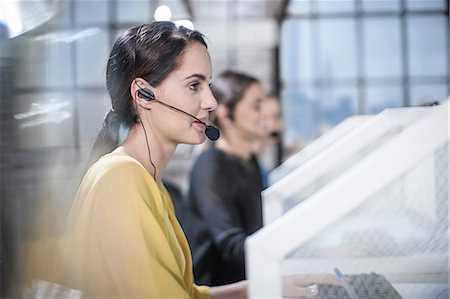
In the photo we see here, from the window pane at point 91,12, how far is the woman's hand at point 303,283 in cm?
51

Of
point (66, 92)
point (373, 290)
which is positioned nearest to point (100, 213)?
point (66, 92)

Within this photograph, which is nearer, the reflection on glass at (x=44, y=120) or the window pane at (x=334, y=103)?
the reflection on glass at (x=44, y=120)

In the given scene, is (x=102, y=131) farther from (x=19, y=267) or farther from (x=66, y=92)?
(x=19, y=267)

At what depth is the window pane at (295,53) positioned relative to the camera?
2.65 meters

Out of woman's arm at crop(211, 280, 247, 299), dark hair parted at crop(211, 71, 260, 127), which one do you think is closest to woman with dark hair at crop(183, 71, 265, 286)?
dark hair parted at crop(211, 71, 260, 127)

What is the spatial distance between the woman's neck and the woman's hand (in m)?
0.23

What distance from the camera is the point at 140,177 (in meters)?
0.74

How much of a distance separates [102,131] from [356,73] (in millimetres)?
1627

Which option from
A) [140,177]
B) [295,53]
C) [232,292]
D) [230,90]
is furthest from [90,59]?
[295,53]

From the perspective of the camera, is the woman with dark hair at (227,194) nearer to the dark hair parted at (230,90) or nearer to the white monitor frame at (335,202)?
the dark hair parted at (230,90)

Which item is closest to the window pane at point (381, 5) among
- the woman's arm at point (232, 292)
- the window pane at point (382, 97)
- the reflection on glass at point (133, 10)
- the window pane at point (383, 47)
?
the window pane at point (383, 47)

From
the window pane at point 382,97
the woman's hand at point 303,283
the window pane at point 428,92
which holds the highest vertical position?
the window pane at point 382,97

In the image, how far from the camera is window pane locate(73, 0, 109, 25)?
0.96 m

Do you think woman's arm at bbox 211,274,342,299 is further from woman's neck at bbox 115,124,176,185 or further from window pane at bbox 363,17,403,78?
window pane at bbox 363,17,403,78
